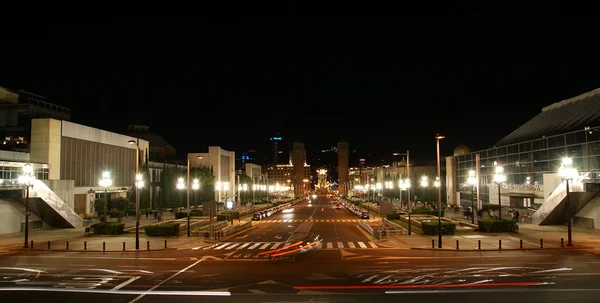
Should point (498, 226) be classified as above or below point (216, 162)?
below

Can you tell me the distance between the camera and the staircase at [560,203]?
4687 cm

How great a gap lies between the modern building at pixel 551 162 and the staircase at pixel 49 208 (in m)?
44.3

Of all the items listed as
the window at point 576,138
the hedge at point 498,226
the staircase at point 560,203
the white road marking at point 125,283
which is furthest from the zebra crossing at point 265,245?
the window at point 576,138

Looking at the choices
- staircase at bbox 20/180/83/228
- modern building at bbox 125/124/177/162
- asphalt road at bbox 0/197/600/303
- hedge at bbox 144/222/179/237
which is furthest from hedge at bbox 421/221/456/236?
modern building at bbox 125/124/177/162

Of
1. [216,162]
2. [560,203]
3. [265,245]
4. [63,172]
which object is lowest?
[265,245]

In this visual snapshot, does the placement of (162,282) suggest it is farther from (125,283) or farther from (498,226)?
(498,226)

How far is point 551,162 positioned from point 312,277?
44996 millimetres

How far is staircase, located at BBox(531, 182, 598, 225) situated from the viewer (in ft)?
154

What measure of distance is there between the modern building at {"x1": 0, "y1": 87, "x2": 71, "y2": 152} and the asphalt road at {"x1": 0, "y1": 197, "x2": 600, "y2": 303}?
3817cm

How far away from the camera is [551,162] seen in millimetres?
55781

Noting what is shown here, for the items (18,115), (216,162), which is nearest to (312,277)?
(18,115)

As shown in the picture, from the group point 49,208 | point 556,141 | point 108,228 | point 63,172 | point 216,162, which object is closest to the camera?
point 108,228

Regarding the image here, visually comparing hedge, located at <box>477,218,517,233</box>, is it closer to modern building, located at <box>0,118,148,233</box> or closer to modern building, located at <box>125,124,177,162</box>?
modern building, located at <box>0,118,148,233</box>

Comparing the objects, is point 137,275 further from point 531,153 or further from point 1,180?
point 531,153
